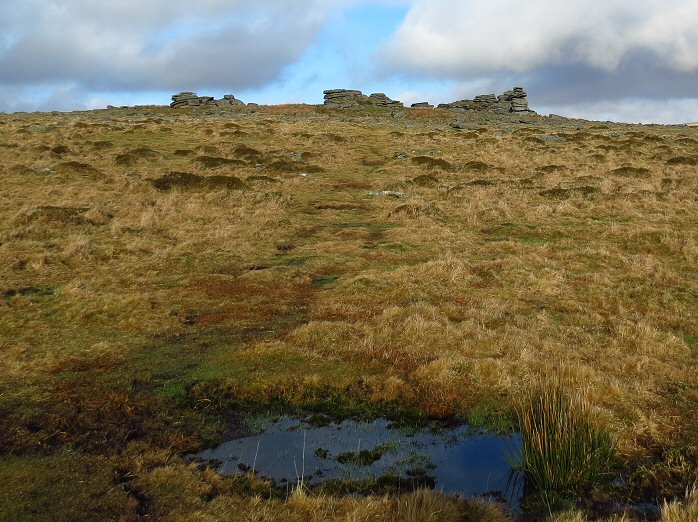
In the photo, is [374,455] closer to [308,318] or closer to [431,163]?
[308,318]

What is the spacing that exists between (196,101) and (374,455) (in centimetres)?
10232

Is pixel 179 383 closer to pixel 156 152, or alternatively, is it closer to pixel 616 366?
pixel 616 366

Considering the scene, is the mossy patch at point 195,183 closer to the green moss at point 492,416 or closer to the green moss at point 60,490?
the green moss at point 492,416

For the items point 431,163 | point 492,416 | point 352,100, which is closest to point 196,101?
point 352,100

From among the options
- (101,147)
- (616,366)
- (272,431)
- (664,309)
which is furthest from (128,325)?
(101,147)

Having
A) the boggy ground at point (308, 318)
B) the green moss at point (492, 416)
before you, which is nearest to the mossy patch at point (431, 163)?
the boggy ground at point (308, 318)

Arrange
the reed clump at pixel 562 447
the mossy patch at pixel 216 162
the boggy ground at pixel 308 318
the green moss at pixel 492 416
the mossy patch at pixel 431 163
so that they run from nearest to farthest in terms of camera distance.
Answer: the reed clump at pixel 562 447 → the boggy ground at pixel 308 318 → the green moss at pixel 492 416 → the mossy patch at pixel 216 162 → the mossy patch at pixel 431 163

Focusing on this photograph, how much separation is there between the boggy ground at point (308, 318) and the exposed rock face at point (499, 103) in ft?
228

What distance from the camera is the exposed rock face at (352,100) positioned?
98312 mm

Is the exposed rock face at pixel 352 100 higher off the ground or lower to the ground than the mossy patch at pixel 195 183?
higher

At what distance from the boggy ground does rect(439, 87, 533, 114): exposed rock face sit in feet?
228

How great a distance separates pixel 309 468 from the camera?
807cm

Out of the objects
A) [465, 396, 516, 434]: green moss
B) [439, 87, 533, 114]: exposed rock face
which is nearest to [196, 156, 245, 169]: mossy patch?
[465, 396, 516, 434]: green moss

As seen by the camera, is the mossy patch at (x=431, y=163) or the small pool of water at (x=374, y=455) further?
the mossy patch at (x=431, y=163)
